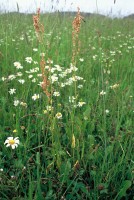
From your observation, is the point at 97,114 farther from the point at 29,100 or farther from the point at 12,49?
the point at 12,49

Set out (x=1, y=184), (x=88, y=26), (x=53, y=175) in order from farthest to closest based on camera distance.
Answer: (x=88, y=26) < (x=53, y=175) < (x=1, y=184)

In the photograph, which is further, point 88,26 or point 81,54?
Answer: point 88,26

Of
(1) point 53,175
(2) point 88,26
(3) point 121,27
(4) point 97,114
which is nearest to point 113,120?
(4) point 97,114

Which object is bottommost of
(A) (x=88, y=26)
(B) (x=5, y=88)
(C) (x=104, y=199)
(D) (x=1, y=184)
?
(C) (x=104, y=199)

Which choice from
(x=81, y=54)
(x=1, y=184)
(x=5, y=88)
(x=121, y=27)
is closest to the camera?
(x=1, y=184)

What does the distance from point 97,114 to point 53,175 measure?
27.6 inches

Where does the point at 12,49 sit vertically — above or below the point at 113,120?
above

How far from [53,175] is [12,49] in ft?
7.61

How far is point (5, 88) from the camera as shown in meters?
2.34

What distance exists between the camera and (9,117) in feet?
6.63

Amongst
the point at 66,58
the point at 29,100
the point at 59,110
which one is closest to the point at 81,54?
the point at 66,58

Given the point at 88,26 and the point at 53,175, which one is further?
the point at 88,26

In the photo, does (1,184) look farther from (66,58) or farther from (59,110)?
(66,58)

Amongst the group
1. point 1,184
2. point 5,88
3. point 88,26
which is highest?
point 88,26
